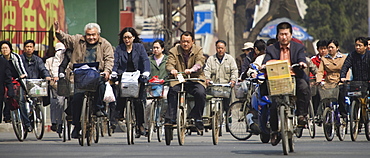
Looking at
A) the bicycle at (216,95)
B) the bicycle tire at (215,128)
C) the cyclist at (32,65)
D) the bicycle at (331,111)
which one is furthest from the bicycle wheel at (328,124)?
the cyclist at (32,65)

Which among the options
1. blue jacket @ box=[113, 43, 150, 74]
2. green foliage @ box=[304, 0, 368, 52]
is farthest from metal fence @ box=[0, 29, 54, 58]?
green foliage @ box=[304, 0, 368, 52]

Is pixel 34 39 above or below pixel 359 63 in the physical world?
above

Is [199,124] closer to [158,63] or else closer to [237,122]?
[237,122]

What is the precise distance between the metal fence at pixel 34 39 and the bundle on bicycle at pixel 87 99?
22.3 ft

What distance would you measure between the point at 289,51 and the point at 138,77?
3106 mm

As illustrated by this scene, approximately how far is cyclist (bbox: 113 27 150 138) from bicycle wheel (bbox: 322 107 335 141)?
10.2 ft

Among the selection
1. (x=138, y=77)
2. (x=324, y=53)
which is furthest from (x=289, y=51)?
(x=324, y=53)

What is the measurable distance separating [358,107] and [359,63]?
770 millimetres

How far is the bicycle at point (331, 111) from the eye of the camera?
16109mm

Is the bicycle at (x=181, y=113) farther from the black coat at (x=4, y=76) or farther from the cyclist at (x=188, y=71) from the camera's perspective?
the black coat at (x=4, y=76)

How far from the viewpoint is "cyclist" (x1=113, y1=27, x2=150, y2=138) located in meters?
15.4

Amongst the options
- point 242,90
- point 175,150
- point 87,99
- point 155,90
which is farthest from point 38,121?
point 175,150

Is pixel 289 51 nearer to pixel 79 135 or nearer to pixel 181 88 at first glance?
pixel 181 88

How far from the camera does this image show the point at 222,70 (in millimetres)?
18906
